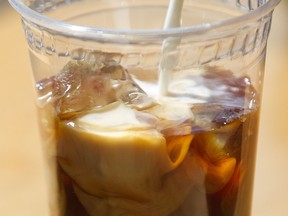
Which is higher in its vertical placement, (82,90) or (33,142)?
(82,90)

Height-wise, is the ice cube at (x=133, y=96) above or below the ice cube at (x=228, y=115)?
above

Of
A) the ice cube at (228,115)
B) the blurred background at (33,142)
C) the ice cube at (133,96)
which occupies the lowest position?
the blurred background at (33,142)

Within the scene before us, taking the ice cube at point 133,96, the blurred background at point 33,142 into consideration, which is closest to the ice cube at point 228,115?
the ice cube at point 133,96

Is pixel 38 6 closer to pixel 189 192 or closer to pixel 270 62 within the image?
pixel 189 192

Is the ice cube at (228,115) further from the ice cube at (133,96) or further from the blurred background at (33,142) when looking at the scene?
the blurred background at (33,142)

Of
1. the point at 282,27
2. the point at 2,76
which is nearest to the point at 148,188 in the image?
the point at 2,76

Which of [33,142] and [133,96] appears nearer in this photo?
[133,96]

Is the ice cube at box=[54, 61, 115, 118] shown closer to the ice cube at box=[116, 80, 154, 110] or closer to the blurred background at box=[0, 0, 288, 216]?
the ice cube at box=[116, 80, 154, 110]

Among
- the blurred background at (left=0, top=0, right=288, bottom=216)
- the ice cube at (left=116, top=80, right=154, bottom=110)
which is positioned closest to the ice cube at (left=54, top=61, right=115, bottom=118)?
the ice cube at (left=116, top=80, right=154, bottom=110)

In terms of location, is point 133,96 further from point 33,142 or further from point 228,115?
point 33,142

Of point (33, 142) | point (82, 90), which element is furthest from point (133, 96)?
point (33, 142)

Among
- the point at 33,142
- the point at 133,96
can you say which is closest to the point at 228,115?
the point at 133,96
